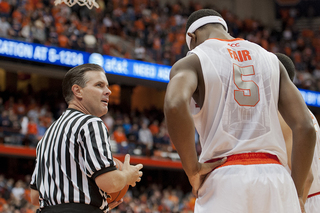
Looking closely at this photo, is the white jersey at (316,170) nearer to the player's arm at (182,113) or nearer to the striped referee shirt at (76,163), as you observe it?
the player's arm at (182,113)

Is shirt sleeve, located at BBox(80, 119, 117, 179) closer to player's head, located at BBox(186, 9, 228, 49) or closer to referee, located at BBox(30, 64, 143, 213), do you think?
referee, located at BBox(30, 64, 143, 213)

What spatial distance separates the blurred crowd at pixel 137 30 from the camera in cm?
1483

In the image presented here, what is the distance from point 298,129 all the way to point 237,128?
1.19 feet

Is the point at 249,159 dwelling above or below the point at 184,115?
below

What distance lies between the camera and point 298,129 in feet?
8.23

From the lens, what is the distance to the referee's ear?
9.28 feet

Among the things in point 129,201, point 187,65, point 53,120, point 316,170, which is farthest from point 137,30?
point 187,65

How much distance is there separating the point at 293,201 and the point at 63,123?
57.4 inches

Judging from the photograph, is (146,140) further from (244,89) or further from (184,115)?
(184,115)

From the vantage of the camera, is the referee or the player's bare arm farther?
the referee

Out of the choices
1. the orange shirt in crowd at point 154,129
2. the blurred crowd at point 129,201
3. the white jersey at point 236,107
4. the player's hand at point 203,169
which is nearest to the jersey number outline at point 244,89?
the white jersey at point 236,107

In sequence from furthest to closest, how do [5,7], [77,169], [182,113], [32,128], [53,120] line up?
[53,120] < [5,7] < [32,128] < [77,169] < [182,113]

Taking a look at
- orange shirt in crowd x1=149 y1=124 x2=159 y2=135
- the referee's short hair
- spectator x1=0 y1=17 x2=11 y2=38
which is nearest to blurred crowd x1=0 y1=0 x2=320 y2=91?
spectator x1=0 y1=17 x2=11 y2=38

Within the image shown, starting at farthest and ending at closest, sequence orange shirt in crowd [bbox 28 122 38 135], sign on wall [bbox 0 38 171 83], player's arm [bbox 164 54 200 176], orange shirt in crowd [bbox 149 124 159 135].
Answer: orange shirt in crowd [bbox 149 124 159 135] → sign on wall [bbox 0 38 171 83] → orange shirt in crowd [bbox 28 122 38 135] → player's arm [bbox 164 54 200 176]
